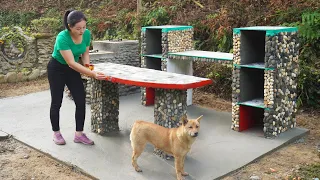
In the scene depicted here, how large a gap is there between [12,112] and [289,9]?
244 inches

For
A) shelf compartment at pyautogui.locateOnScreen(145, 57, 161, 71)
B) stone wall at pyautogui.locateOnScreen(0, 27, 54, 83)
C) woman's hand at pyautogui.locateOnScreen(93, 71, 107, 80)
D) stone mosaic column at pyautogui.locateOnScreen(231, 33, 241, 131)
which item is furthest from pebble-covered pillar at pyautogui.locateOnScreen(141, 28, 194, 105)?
stone wall at pyautogui.locateOnScreen(0, 27, 54, 83)

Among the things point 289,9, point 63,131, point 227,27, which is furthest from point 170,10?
point 63,131

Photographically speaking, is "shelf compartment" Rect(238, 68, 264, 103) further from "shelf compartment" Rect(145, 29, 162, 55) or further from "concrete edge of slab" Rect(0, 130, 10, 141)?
"concrete edge of slab" Rect(0, 130, 10, 141)

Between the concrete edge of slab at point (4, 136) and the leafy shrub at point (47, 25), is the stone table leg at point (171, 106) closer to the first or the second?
the concrete edge of slab at point (4, 136)

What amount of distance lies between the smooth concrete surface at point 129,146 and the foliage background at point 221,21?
4.96 ft

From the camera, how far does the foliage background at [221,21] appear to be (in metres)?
7.49

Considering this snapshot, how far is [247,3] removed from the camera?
985 cm

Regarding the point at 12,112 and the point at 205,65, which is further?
the point at 205,65

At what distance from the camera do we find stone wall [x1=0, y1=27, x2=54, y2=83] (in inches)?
420

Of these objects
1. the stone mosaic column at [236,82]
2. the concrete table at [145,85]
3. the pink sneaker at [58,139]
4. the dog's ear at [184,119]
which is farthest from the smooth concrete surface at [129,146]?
→ the dog's ear at [184,119]

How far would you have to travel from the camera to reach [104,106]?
19.6 feet

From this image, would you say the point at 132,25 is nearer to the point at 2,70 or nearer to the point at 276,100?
the point at 2,70

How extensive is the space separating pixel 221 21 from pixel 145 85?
5.28 meters

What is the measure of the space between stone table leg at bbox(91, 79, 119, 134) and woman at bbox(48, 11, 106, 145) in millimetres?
431
